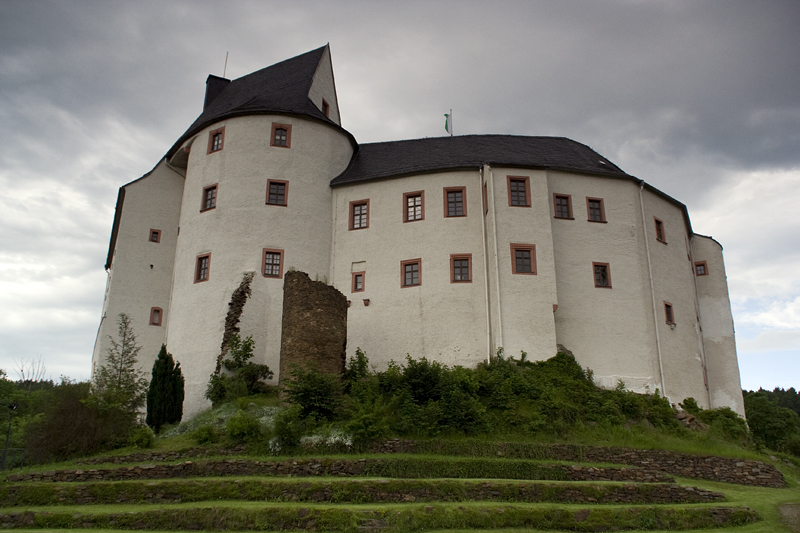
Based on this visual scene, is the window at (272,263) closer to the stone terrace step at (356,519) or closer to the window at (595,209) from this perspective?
the window at (595,209)

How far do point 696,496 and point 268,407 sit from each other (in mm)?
13001

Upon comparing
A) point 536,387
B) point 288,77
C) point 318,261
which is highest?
point 288,77

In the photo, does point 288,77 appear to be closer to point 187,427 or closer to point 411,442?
point 187,427

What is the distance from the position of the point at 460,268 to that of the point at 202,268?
1086 cm

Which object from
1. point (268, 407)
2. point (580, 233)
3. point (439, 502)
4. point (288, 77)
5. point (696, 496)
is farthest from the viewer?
point (288, 77)

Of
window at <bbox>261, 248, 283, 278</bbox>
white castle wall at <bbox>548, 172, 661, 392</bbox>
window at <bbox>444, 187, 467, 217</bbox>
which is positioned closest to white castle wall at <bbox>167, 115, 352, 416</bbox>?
window at <bbox>261, 248, 283, 278</bbox>

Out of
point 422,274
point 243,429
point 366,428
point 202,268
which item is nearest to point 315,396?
point 366,428

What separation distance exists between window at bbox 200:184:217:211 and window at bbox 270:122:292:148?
3383 mm

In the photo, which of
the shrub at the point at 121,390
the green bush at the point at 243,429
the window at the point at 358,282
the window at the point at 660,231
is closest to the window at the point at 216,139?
the window at the point at 358,282

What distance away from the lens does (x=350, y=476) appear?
1783 centimetres

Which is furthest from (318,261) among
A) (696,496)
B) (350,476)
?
(696,496)

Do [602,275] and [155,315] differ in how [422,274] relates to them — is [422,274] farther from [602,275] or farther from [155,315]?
[155,315]

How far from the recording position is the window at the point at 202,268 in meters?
28.1

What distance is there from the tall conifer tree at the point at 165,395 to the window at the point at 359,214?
9664 mm
